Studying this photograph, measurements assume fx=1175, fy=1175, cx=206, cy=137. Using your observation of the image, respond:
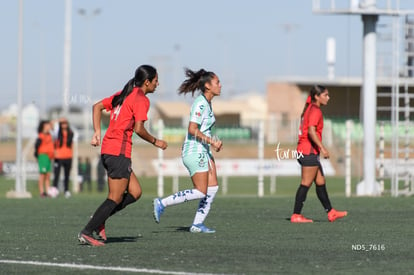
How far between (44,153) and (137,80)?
652 inches

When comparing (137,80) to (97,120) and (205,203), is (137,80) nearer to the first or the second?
(97,120)

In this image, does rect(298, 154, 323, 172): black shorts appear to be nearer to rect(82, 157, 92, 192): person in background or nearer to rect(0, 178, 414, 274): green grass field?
rect(0, 178, 414, 274): green grass field

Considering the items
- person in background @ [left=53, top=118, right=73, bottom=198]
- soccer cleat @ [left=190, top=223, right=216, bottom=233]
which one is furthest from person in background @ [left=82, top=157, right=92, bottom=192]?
soccer cleat @ [left=190, top=223, right=216, bottom=233]

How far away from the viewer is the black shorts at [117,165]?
1159 cm

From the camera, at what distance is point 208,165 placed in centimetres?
1344

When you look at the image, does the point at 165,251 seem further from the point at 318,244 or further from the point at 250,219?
the point at 250,219

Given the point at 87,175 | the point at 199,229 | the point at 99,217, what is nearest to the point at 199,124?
the point at 199,229

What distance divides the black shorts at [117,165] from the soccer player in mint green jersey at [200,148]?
1637mm

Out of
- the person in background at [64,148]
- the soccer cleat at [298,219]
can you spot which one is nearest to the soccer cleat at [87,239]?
the soccer cleat at [298,219]

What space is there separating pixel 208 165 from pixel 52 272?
435 centimetres

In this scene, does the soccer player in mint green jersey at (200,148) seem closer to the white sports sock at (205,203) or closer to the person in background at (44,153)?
the white sports sock at (205,203)

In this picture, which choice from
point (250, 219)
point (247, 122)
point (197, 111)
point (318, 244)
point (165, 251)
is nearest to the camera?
point (165, 251)

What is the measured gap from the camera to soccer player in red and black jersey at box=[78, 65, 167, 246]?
11.6 m

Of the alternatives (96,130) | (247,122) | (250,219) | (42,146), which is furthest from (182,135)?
(96,130)
